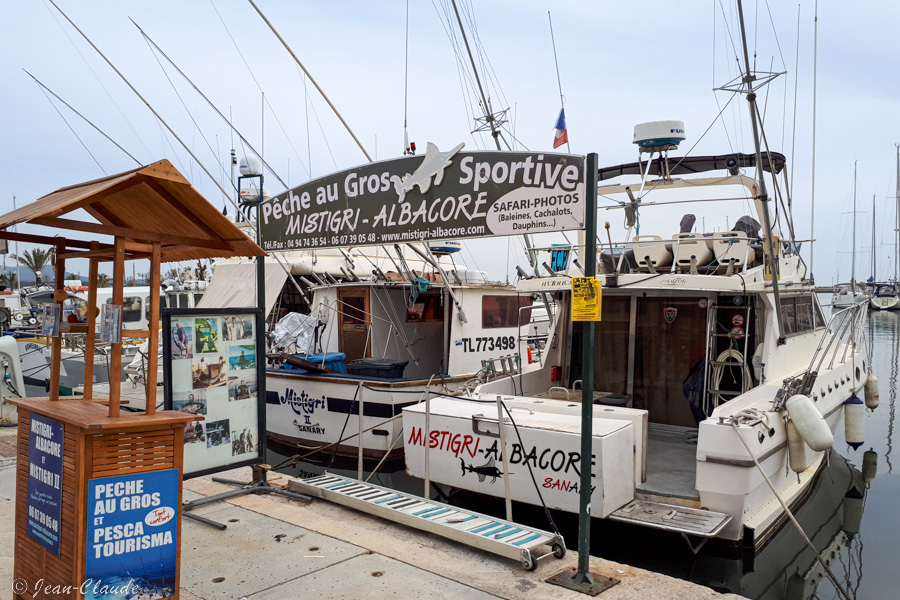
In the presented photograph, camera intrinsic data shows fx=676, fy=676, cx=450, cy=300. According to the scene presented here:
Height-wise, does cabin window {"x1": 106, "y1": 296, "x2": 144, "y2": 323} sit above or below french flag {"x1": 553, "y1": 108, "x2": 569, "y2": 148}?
below

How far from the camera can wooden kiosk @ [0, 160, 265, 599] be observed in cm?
387

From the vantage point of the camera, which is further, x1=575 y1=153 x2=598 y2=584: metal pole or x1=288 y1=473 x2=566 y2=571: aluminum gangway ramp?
x1=288 y1=473 x2=566 y2=571: aluminum gangway ramp

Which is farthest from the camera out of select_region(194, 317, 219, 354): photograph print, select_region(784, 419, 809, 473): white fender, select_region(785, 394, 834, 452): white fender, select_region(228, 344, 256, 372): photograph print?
select_region(784, 419, 809, 473): white fender

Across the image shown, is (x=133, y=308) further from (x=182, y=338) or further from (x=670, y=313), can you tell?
(x=670, y=313)

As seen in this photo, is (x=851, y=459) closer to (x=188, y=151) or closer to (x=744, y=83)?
(x=744, y=83)

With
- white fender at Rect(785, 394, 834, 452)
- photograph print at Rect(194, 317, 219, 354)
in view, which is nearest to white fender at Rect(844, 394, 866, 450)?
white fender at Rect(785, 394, 834, 452)

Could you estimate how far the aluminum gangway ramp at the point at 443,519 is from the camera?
5.27 meters

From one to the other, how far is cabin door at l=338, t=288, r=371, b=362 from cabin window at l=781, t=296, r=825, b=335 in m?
7.06

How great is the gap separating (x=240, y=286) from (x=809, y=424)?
1194cm

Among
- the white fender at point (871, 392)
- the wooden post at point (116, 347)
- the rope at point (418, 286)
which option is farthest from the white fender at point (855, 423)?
the wooden post at point (116, 347)

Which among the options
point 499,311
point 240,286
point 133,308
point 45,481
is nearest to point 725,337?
point 499,311

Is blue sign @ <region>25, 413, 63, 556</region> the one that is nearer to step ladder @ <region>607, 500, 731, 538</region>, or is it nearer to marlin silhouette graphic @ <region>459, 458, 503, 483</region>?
marlin silhouette graphic @ <region>459, 458, 503, 483</region>

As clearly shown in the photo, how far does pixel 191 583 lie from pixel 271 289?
1076 centimetres

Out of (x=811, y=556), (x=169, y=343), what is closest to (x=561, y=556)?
(x=169, y=343)
